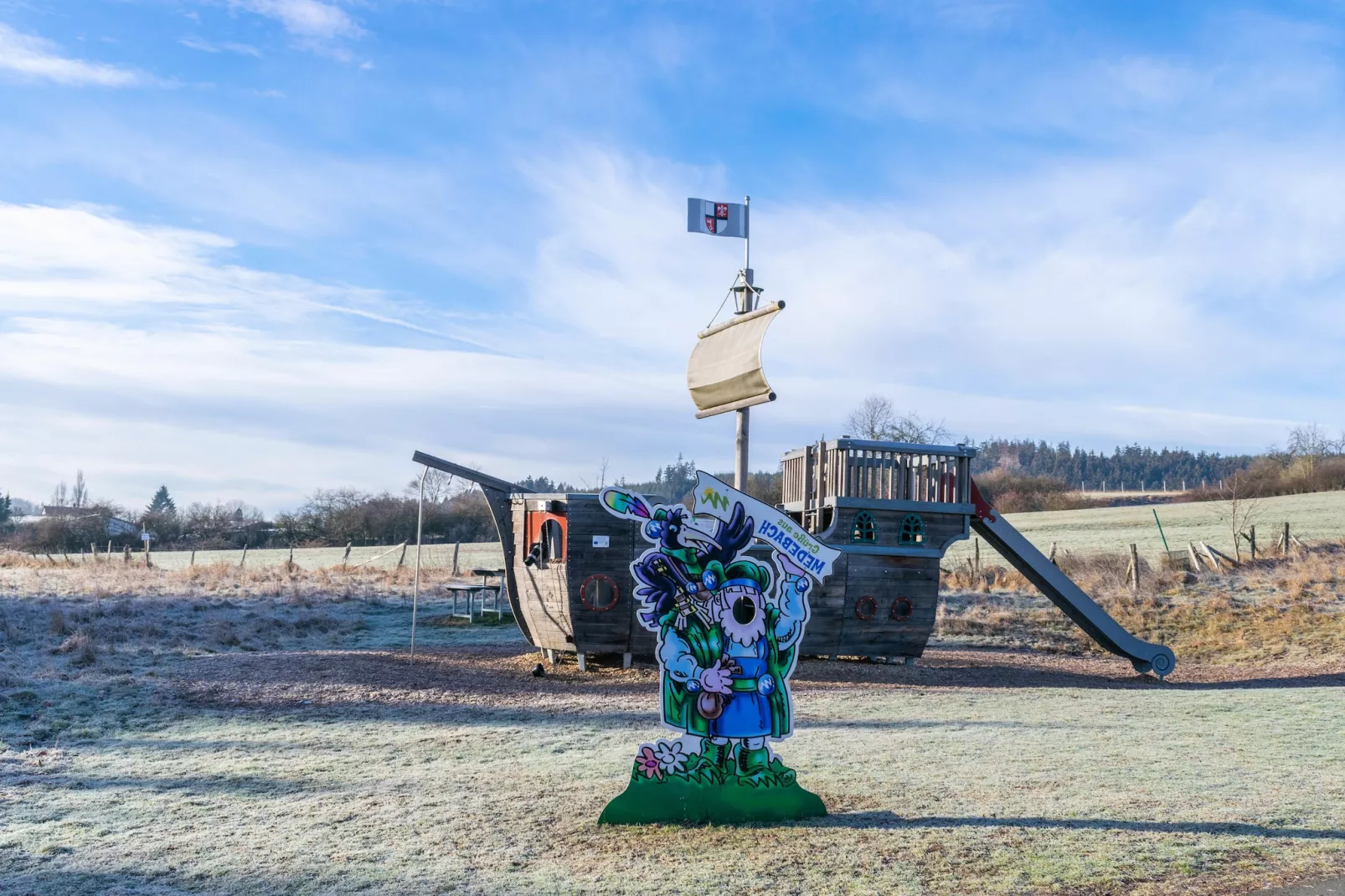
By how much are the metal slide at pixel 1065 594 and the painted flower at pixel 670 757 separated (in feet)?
32.5

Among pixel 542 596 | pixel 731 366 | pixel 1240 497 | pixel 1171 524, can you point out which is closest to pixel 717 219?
pixel 731 366

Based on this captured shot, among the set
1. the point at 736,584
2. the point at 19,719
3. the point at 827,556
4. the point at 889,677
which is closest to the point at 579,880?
the point at 736,584

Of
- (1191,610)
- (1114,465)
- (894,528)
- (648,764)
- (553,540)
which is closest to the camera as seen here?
(648,764)

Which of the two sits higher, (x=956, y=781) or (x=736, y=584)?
(x=736, y=584)

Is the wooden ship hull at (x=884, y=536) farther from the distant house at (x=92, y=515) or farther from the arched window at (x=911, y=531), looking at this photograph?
the distant house at (x=92, y=515)

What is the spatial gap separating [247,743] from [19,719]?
109 inches

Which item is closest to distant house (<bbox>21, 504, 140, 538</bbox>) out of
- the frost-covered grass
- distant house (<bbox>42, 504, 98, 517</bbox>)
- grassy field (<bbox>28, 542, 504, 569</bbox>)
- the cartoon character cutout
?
distant house (<bbox>42, 504, 98, 517</bbox>)

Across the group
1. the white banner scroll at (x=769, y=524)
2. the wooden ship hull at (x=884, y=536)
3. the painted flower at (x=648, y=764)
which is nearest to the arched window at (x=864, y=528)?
the wooden ship hull at (x=884, y=536)

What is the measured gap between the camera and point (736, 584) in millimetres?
7418

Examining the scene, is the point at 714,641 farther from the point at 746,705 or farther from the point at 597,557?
the point at 597,557

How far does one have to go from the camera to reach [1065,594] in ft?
53.5

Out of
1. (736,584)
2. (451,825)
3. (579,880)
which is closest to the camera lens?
(579,880)

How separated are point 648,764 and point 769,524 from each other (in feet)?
6.43

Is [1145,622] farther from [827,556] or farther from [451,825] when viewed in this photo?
[451,825]
